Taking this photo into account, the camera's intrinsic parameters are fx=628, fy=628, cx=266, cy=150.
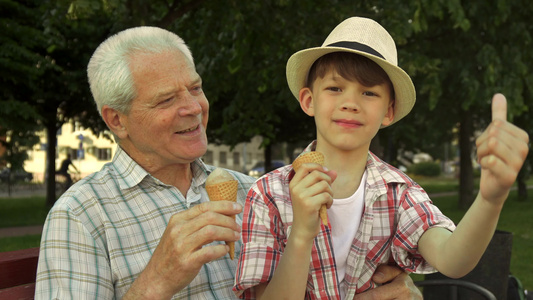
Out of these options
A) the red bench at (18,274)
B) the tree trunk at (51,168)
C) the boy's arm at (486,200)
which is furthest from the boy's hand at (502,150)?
the tree trunk at (51,168)

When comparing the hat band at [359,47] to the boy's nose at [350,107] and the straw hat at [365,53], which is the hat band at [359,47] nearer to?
the straw hat at [365,53]

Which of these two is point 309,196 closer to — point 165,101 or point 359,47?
point 359,47

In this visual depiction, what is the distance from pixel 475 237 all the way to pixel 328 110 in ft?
2.27

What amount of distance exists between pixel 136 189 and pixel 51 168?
1833 cm

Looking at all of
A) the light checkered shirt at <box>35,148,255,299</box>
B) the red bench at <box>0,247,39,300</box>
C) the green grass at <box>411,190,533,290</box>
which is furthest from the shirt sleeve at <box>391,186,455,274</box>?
the green grass at <box>411,190,533,290</box>

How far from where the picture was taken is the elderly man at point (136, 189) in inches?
93.0

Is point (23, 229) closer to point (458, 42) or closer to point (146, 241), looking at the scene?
point (458, 42)

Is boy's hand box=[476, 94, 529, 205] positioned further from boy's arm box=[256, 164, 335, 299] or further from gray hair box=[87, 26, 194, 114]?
gray hair box=[87, 26, 194, 114]

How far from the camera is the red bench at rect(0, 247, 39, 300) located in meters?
2.60

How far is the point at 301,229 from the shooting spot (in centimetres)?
202

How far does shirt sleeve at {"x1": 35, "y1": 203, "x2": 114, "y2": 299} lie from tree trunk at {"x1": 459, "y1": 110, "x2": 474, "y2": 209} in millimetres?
17110

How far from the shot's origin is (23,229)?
1403 centimetres

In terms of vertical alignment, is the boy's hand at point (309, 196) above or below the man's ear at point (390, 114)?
below

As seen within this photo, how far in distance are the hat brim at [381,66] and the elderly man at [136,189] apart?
18.0 inches
